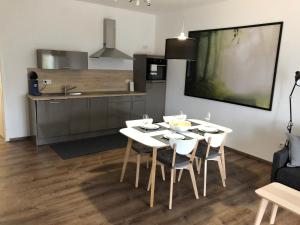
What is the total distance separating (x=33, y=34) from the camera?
4.43m

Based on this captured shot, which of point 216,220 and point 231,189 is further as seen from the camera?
point 231,189

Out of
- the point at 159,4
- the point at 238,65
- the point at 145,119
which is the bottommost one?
the point at 145,119

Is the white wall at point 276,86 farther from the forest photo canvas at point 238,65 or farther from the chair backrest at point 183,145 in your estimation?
the chair backrest at point 183,145

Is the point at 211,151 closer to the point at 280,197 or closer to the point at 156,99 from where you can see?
the point at 280,197

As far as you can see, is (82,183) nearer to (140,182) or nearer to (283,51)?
(140,182)

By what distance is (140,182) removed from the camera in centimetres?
327

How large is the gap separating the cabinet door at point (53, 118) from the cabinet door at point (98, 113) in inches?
19.2

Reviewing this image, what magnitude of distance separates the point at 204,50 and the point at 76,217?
3.69 m

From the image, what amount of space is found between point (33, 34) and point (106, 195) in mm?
3232

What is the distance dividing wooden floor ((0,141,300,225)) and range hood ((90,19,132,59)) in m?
2.17

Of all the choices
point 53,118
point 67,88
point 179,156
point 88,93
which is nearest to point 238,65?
point 179,156

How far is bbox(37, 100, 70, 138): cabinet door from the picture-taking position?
424 centimetres

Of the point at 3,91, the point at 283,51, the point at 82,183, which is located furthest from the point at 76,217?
the point at 283,51

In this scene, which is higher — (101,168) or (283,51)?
(283,51)
